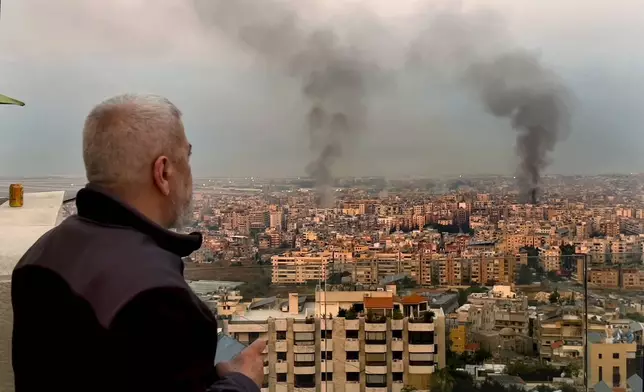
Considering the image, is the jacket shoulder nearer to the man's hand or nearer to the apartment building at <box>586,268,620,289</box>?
the man's hand

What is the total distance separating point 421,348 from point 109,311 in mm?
1478

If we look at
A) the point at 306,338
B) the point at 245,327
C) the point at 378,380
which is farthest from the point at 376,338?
the point at 245,327

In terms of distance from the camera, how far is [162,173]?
60cm

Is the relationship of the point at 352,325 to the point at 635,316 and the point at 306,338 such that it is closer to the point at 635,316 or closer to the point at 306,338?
the point at 306,338

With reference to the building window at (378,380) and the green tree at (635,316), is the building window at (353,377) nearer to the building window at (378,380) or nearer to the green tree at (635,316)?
the building window at (378,380)

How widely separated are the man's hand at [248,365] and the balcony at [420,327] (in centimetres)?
119

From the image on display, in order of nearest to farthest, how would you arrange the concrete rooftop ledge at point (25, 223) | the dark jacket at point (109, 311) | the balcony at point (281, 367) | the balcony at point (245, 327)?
the dark jacket at point (109, 311) → the concrete rooftop ledge at point (25, 223) → the balcony at point (245, 327) → the balcony at point (281, 367)

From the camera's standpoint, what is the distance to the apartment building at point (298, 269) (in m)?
1.86

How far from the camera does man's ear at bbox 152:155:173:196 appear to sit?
0.59 metres

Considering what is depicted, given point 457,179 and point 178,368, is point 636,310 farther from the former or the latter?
point 457,179

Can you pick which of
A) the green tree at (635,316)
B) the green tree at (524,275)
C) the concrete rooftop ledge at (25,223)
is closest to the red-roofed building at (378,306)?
the green tree at (524,275)

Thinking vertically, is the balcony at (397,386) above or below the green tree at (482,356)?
below

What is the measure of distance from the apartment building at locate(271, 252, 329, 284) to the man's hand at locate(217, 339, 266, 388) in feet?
3.60

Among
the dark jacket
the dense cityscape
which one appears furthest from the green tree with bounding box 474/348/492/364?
the dark jacket
